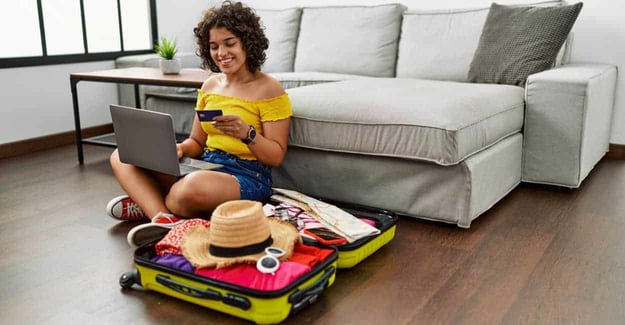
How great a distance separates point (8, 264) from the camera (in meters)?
1.85

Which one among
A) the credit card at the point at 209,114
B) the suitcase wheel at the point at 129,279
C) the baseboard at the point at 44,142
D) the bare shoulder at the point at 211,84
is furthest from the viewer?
the baseboard at the point at 44,142

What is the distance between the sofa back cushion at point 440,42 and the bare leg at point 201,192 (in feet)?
5.40

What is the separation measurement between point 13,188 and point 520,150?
7.80 feet

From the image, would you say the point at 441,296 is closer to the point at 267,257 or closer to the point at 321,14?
the point at 267,257

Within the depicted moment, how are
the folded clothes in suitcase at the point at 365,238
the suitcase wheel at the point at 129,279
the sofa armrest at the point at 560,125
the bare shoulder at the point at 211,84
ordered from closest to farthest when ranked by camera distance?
1. the suitcase wheel at the point at 129,279
2. the folded clothes in suitcase at the point at 365,238
3. the bare shoulder at the point at 211,84
4. the sofa armrest at the point at 560,125

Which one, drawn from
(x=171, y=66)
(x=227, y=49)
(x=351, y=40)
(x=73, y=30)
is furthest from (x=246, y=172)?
(x=73, y=30)

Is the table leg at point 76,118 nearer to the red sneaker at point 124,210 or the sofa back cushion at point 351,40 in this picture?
the red sneaker at point 124,210

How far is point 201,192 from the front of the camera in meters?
1.93

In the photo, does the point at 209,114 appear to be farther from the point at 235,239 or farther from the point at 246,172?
the point at 235,239

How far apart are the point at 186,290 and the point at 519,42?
210cm

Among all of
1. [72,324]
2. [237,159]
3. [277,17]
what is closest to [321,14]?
[277,17]

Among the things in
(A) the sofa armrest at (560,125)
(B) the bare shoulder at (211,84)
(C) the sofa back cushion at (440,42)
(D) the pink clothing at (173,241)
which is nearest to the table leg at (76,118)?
(B) the bare shoulder at (211,84)

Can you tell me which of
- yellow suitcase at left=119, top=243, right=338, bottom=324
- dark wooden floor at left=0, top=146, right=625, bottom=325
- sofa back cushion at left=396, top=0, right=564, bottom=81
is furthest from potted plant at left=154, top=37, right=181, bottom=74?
yellow suitcase at left=119, top=243, right=338, bottom=324

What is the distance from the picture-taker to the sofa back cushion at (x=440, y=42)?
3.13 m
